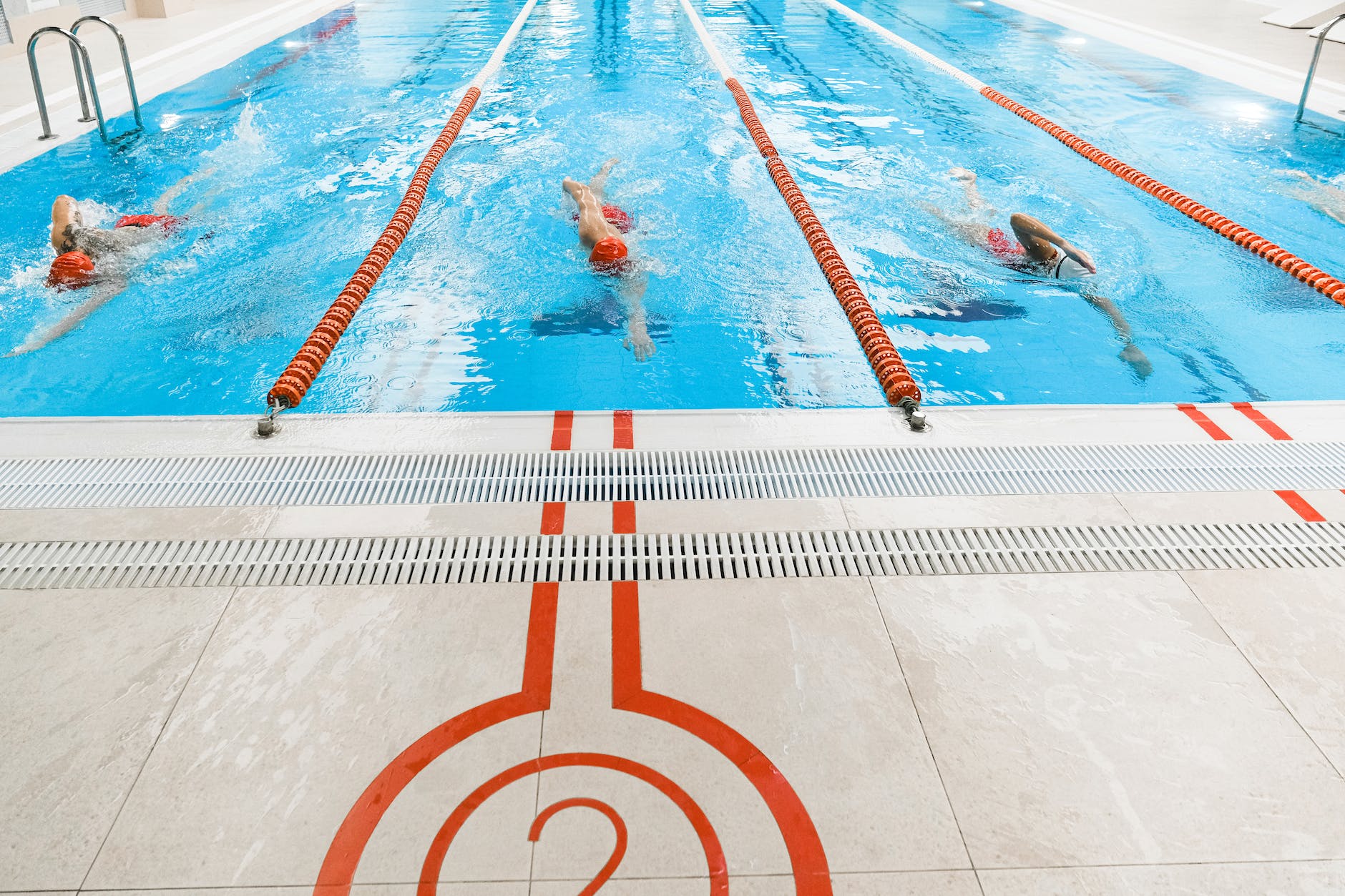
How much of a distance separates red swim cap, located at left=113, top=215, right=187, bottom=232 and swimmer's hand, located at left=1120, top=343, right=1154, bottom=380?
5.40 meters

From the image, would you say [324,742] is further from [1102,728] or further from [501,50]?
[501,50]

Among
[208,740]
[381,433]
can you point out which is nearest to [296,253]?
[381,433]

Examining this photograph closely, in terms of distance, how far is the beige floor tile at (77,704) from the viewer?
1.51m

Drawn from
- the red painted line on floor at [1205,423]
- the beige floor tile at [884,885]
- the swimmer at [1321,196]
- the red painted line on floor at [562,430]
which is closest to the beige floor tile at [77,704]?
the red painted line on floor at [562,430]

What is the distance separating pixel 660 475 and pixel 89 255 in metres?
3.84

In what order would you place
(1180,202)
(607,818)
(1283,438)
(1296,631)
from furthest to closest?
(1180,202) < (1283,438) < (1296,631) < (607,818)

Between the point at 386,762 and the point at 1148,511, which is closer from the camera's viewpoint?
the point at 386,762

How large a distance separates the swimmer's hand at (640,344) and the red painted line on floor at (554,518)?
1497 mm

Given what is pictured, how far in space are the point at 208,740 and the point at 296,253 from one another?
3.77m

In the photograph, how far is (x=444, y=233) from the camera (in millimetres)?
5086

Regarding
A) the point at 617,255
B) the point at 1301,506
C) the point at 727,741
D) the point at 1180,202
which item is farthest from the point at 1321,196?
the point at 727,741

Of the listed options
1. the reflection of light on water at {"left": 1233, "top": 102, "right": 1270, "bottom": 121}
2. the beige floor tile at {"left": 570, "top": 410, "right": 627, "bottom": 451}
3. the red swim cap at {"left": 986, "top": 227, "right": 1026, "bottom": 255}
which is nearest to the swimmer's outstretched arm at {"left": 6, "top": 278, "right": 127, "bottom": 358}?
the beige floor tile at {"left": 570, "top": 410, "right": 627, "bottom": 451}

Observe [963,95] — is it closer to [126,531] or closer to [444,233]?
[444,233]

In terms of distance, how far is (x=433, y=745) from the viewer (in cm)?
168
